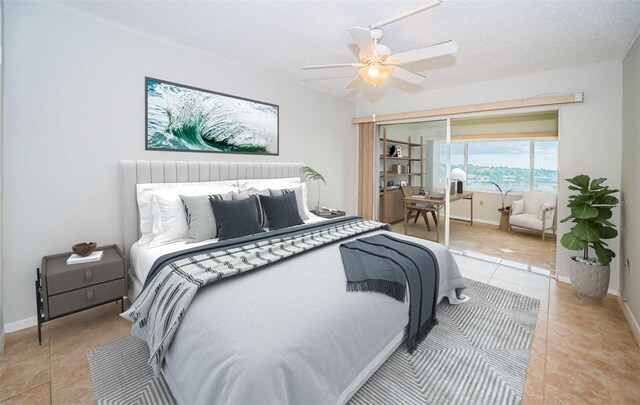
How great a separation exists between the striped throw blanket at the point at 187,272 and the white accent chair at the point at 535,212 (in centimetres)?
432

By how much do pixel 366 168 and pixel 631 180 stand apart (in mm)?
3228

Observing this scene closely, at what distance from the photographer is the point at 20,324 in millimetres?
2219

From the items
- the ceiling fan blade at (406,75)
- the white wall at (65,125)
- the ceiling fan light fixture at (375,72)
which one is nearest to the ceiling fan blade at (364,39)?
the ceiling fan light fixture at (375,72)

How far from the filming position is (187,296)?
1.48m

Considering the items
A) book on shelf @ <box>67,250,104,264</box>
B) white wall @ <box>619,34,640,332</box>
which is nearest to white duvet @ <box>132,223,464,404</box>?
book on shelf @ <box>67,250,104,264</box>

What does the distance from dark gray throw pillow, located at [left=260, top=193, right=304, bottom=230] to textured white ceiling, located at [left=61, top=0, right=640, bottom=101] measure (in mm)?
1527

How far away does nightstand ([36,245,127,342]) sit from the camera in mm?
1979

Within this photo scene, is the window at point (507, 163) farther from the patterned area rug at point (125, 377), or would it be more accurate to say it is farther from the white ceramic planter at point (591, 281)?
the patterned area rug at point (125, 377)

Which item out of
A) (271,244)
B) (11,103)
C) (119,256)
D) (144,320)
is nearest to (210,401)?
(144,320)

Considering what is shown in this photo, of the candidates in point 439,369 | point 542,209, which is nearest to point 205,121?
point 439,369

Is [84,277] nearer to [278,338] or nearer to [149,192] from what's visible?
[149,192]

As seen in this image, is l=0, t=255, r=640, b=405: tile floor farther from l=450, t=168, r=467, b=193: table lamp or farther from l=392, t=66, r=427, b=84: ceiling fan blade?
l=450, t=168, r=467, b=193: table lamp

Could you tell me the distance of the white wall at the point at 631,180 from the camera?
237 cm

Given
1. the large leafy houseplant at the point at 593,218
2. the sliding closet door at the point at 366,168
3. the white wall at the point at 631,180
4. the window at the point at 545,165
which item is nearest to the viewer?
the white wall at the point at 631,180
